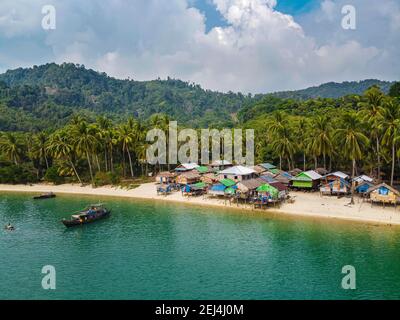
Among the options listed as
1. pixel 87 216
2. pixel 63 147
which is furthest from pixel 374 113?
pixel 63 147

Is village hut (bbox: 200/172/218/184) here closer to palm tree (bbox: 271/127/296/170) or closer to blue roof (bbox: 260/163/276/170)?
blue roof (bbox: 260/163/276/170)

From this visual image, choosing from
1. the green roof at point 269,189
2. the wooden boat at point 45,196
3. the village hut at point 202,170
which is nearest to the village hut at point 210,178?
the village hut at point 202,170

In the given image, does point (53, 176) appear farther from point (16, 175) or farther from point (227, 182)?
point (227, 182)

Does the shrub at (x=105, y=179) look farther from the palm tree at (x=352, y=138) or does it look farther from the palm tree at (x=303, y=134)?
the palm tree at (x=352, y=138)

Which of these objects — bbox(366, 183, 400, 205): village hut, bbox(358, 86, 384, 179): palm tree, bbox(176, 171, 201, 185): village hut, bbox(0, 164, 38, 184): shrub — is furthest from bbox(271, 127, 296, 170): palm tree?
bbox(0, 164, 38, 184): shrub
